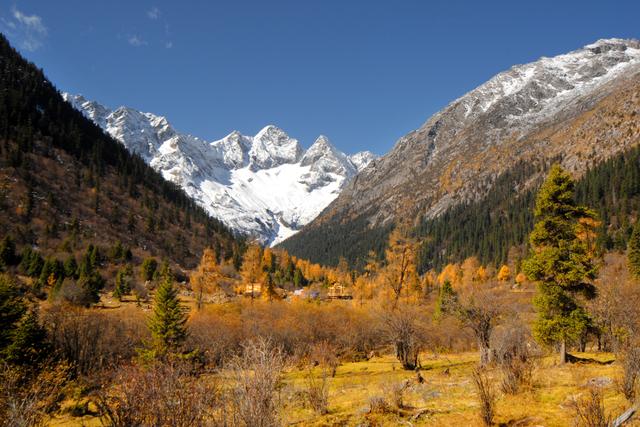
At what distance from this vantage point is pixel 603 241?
9525cm

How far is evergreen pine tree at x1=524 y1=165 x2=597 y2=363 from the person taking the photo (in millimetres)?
22984

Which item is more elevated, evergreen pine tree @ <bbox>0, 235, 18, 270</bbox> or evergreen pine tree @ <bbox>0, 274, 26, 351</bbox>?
evergreen pine tree @ <bbox>0, 235, 18, 270</bbox>

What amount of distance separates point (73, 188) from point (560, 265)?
403ft

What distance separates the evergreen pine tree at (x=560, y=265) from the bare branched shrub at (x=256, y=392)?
19.4m

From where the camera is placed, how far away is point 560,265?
2358cm

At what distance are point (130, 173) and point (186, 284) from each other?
264ft

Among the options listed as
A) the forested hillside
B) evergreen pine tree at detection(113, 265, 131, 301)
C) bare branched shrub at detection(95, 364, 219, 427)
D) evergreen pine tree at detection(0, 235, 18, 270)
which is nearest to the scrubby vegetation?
bare branched shrub at detection(95, 364, 219, 427)

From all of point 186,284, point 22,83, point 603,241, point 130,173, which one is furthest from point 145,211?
point 603,241

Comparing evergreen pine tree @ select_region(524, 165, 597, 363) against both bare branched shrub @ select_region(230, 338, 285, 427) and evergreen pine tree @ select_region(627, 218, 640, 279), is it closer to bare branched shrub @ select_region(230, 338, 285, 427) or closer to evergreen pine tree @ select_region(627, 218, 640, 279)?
bare branched shrub @ select_region(230, 338, 285, 427)

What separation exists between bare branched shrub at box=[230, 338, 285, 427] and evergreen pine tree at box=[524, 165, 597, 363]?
1943cm

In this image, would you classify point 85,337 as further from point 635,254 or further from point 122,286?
point 635,254

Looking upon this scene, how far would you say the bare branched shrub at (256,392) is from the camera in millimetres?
8766

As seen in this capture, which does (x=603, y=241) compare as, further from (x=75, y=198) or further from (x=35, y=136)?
(x=35, y=136)

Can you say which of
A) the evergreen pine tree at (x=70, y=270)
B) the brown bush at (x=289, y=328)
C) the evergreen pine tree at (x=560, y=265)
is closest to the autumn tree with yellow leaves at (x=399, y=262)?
the brown bush at (x=289, y=328)
